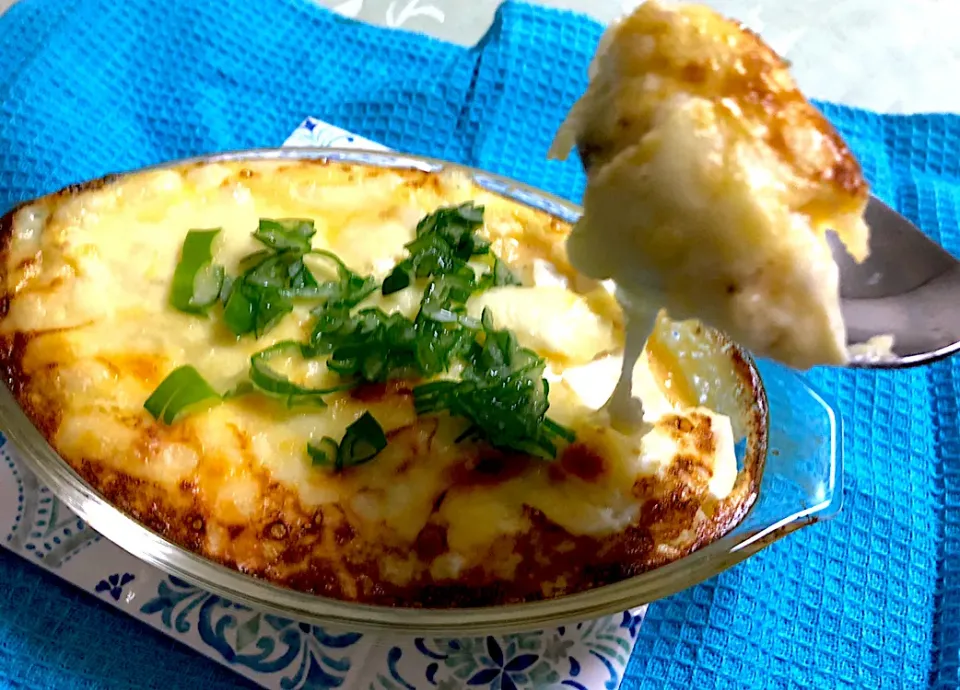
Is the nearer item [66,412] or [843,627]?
[66,412]

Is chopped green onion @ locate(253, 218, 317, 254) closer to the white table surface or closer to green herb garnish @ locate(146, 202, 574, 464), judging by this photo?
green herb garnish @ locate(146, 202, 574, 464)

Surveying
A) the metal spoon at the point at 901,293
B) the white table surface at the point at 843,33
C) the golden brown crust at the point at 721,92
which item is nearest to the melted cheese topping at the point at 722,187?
the golden brown crust at the point at 721,92

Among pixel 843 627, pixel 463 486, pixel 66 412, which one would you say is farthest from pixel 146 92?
pixel 843 627

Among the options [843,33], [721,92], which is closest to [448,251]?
[721,92]

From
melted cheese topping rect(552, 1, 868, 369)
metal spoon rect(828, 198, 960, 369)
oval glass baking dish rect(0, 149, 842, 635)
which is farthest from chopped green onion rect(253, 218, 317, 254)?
metal spoon rect(828, 198, 960, 369)

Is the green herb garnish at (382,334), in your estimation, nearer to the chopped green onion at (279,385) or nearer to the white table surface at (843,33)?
the chopped green onion at (279,385)

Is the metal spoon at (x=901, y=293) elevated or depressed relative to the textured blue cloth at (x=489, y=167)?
elevated

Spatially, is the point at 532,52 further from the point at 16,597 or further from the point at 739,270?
the point at 16,597
